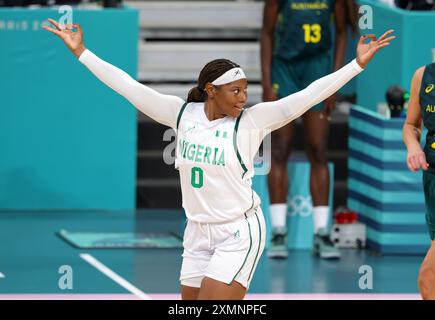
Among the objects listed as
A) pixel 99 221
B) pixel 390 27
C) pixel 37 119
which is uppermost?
pixel 390 27

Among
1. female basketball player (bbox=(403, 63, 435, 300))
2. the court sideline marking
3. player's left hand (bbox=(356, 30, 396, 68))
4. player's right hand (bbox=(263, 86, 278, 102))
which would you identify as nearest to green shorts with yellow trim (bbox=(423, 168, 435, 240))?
female basketball player (bbox=(403, 63, 435, 300))

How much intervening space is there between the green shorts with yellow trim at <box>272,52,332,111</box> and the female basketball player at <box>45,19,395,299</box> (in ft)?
12.6

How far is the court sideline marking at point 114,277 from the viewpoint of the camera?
914 cm

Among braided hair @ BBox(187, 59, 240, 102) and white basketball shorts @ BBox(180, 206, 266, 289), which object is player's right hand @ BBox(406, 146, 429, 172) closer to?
white basketball shorts @ BBox(180, 206, 266, 289)

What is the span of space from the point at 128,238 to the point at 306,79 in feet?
6.82

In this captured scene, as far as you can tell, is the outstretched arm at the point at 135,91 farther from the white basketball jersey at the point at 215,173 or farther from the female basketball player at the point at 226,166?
the white basketball jersey at the point at 215,173

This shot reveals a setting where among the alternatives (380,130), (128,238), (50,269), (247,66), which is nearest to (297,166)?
(380,130)

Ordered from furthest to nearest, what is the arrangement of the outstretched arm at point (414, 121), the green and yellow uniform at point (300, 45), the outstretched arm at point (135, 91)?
the green and yellow uniform at point (300, 45) < the outstretched arm at point (414, 121) < the outstretched arm at point (135, 91)

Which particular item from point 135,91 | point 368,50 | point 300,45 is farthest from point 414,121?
point 300,45

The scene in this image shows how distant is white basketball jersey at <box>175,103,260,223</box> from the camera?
6566mm

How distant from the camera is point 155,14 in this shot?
579 inches

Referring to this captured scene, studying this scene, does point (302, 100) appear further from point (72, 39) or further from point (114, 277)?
point (114, 277)

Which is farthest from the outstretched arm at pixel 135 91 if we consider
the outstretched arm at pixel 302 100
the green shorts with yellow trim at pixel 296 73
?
the green shorts with yellow trim at pixel 296 73
